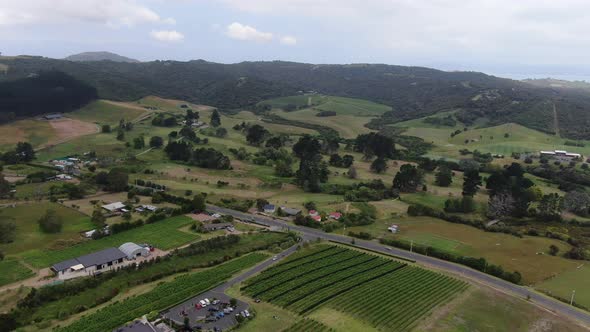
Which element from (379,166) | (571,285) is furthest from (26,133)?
(571,285)

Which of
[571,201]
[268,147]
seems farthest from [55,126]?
[571,201]

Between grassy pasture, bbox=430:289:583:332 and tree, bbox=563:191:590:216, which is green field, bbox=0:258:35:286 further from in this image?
tree, bbox=563:191:590:216

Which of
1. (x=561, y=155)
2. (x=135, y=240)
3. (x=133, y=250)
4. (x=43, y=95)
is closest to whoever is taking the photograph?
(x=133, y=250)

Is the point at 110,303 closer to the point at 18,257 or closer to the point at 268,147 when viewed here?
the point at 18,257

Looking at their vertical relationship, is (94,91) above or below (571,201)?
above

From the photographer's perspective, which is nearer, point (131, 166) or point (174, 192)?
point (174, 192)

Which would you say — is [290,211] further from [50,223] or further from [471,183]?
[471,183]
